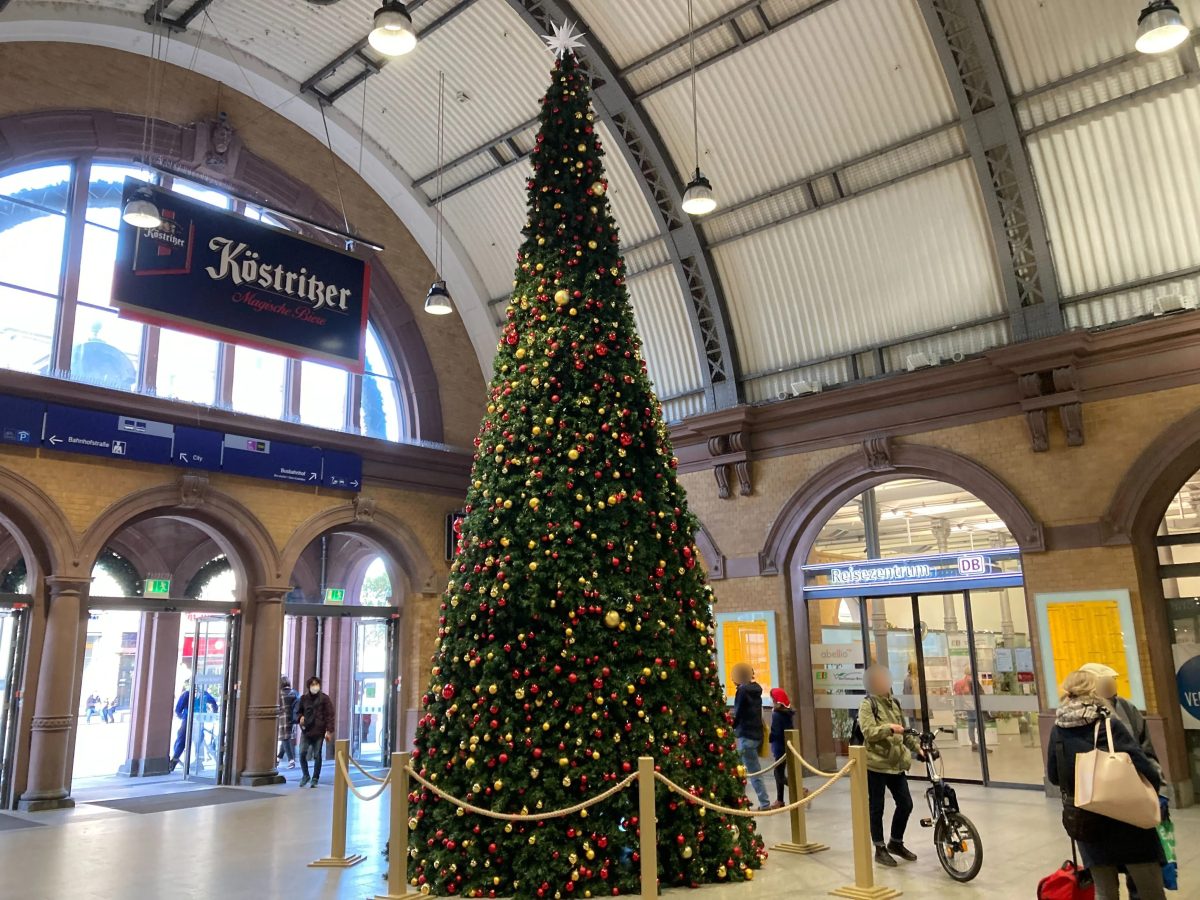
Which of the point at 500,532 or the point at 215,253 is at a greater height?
the point at 215,253

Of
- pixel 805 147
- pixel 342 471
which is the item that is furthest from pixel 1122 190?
pixel 342 471

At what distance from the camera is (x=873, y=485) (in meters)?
14.7

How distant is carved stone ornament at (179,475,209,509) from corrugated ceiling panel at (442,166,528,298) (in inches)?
272

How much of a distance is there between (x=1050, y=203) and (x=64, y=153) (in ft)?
46.5

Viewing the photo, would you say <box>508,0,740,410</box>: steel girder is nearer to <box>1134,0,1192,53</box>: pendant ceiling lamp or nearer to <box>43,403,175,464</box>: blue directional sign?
<box>1134,0,1192,53</box>: pendant ceiling lamp

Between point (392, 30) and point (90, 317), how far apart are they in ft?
27.6

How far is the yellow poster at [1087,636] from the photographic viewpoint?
11.4 meters

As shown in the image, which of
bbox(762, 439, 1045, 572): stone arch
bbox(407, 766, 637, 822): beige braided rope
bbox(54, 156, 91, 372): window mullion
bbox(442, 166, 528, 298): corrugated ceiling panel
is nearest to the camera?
bbox(407, 766, 637, 822): beige braided rope

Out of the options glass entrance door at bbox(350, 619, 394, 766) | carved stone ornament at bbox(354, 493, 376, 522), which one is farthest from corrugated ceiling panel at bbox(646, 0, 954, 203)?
glass entrance door at bbox(350, 619, 394, 766)

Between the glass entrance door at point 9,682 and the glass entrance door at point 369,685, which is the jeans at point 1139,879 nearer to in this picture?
the glass entrance door at point 9,682

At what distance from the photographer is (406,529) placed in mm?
17156

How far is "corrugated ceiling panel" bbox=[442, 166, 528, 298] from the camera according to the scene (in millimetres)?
17125

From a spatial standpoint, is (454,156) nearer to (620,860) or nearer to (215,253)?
(215,253)

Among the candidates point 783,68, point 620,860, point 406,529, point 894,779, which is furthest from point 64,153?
point 894,779
